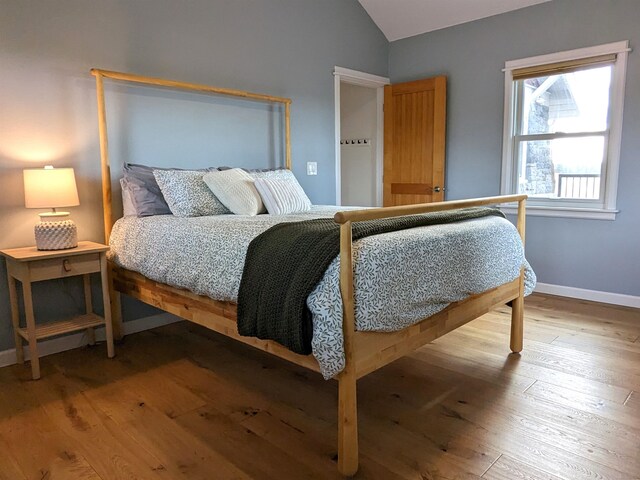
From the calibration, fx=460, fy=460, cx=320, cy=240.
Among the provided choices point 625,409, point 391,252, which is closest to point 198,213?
point 391,252

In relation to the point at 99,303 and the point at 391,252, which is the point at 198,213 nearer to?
the point at 99,303

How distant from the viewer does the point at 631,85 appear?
3377 mm

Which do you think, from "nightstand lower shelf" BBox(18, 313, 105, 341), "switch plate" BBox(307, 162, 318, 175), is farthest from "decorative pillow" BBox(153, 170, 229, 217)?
"switch plate" BBox(307, 162, 318, 175)

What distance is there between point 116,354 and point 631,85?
3.99 m

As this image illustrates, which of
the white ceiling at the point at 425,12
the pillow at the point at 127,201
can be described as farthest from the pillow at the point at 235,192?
the white ceiling at the point at 425,12

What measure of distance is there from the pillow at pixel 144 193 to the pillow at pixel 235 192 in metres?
0.30

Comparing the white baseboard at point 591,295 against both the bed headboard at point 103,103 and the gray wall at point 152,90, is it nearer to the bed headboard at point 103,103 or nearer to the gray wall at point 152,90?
the gray wall at point 152,90

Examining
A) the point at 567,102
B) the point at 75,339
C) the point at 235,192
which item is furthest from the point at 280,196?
the point at 567,102

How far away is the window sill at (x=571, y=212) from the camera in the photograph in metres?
3.57

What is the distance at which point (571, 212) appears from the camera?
3740mm

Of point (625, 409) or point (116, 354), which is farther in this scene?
point (116, 354)

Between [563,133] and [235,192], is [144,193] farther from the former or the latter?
[563,133]

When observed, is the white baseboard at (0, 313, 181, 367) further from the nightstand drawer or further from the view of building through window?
the view of building through window

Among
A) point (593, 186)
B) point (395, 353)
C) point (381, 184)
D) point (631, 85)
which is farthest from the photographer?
point (381, 184)
